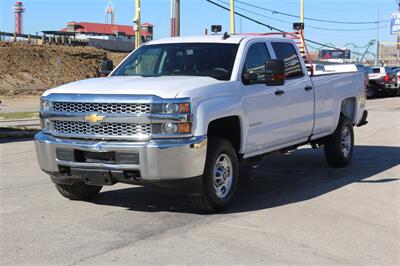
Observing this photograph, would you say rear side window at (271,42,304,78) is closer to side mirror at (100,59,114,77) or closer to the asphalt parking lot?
the asphalt parking lot

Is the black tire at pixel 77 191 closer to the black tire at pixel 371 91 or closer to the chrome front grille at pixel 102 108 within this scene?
the chrome front grille at pixel 102 108

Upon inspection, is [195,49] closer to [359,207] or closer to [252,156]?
[252,156]

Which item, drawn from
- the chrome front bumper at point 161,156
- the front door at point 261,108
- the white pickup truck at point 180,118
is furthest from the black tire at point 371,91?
the chrome front bumper at point 161,156

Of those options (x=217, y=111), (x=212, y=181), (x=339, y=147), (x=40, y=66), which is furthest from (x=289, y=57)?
(x=40, y=66)

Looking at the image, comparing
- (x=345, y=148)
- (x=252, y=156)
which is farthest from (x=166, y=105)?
(x=345, y=148)

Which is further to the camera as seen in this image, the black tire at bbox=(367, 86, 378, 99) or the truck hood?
the black tire at bbox=(367, 86, 378, 99)

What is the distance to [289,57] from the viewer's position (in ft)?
27.4

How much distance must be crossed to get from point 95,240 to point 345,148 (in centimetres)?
557

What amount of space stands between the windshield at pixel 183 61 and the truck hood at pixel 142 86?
0.38 m

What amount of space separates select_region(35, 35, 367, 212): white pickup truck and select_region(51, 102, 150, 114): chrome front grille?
1 cm

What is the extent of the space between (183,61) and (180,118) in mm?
1728

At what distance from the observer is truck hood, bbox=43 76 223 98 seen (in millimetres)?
6035

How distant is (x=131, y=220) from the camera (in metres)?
6.29

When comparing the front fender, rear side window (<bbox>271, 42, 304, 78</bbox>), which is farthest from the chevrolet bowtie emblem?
rear side window (<bbox>271, 42, 304, 78</bbox>)
